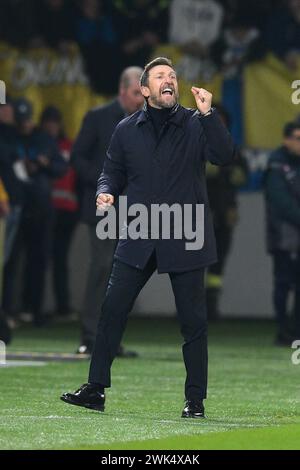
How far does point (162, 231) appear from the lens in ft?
31.9

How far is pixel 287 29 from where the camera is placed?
18375 millimetres

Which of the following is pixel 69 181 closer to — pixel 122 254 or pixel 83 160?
pixel 83 160

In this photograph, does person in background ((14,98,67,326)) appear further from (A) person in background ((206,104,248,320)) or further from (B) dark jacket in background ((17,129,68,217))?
(A) person in background ((206,104,248,320))

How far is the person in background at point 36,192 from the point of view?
17750 millimetres

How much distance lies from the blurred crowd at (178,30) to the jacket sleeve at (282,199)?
309 cm

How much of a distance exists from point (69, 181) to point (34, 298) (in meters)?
1.53

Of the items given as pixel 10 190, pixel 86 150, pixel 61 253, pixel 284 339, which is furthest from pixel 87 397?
pixel 61 253

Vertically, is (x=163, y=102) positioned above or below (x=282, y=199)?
below

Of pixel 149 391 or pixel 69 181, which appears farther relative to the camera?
pixel 69 181

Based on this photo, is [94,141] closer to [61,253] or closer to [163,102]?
[163,102]

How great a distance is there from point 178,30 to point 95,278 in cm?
573

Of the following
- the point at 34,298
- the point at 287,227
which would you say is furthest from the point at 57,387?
the point at 34,298

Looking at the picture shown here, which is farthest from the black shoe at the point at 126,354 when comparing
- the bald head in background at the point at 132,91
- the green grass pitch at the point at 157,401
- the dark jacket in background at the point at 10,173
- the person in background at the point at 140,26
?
the person in background at the point at 140,26

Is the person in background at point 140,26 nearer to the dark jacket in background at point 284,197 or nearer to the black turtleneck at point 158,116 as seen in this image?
the dark jacket in background at point 284,197
